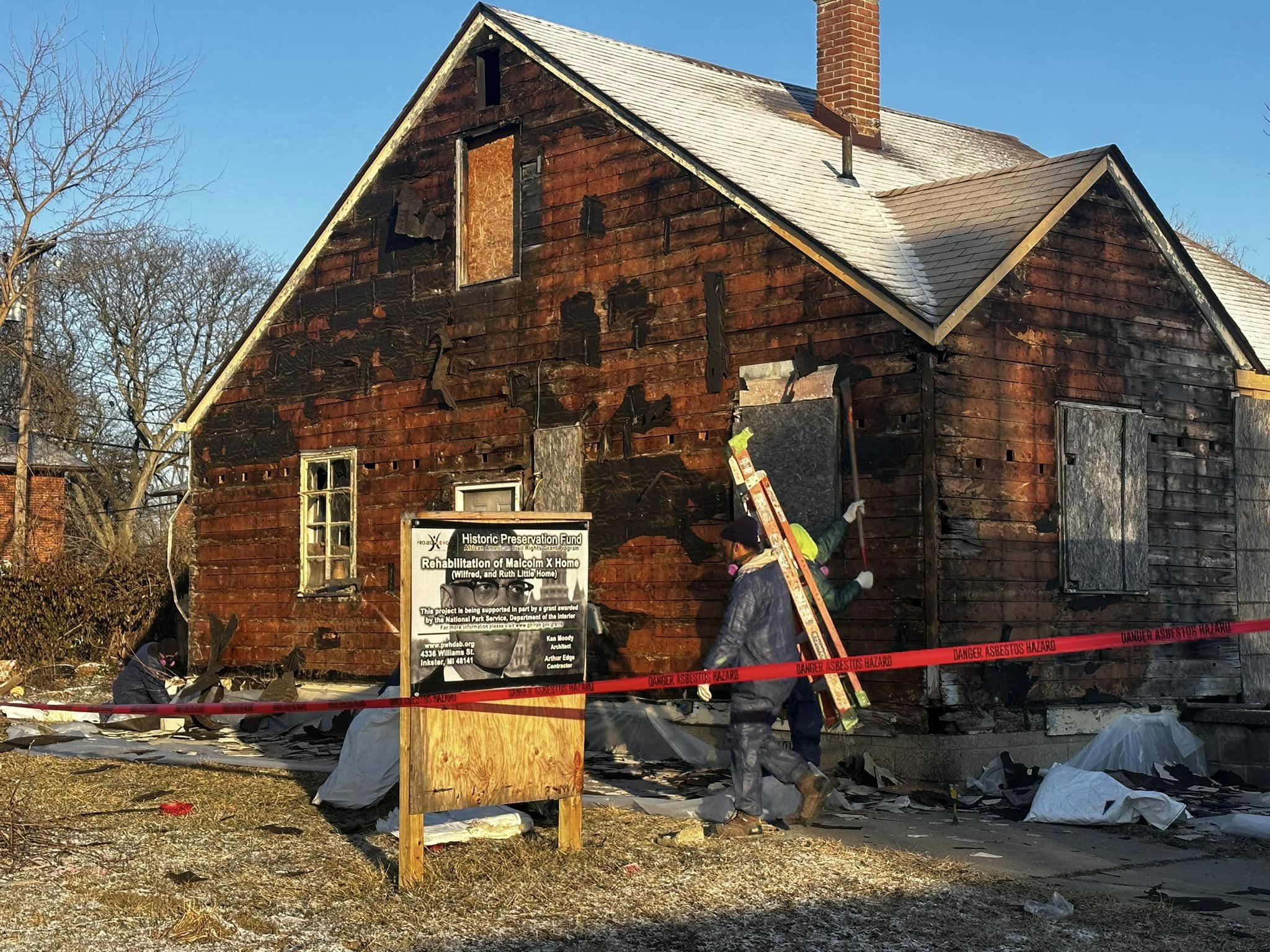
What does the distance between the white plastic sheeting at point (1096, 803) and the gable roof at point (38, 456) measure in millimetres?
33018

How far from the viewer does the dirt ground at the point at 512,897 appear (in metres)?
6.49

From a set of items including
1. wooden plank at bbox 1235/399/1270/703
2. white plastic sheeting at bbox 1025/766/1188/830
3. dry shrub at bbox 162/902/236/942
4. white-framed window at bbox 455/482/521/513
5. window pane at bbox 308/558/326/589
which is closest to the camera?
dry shrub at bbox 162/902/236/942

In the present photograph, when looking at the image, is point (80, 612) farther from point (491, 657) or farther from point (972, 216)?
point (491, 657)

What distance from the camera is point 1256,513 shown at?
15445mm

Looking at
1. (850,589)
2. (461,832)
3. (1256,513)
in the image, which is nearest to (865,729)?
(850,589)

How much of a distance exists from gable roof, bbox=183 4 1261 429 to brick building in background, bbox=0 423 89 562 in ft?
69.1

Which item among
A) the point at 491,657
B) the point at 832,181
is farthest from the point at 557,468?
the point at 491,657

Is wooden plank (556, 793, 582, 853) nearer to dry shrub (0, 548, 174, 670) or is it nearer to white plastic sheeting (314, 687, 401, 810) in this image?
white plastic sheeting (314, 687, 401, 810)

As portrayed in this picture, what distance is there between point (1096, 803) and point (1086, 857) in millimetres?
1476

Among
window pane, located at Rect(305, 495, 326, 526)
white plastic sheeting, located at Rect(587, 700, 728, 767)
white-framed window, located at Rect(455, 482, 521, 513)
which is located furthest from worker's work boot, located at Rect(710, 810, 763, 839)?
window pane, located at Rect(305, 495, 326, 526)

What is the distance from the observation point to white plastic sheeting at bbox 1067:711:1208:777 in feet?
41.2

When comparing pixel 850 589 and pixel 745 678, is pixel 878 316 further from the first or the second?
pixel 745 678

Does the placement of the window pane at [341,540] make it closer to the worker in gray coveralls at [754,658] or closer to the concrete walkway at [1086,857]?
the concrete walkway at [1086,857]

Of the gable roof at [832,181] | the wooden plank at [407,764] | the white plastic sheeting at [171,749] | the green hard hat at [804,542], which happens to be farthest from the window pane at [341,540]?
the wooden plank at [407,764]
